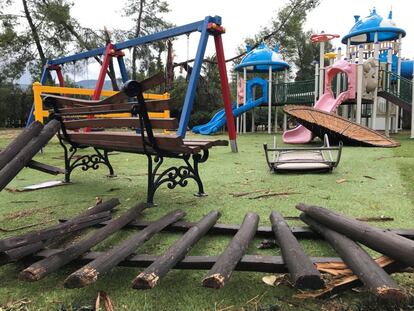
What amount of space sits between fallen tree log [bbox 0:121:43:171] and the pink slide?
8.90m

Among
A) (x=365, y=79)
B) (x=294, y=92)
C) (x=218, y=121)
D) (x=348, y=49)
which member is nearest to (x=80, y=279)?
(x=365, y=79)

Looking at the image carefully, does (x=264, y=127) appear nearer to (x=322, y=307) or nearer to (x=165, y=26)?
(x=165, y=26)

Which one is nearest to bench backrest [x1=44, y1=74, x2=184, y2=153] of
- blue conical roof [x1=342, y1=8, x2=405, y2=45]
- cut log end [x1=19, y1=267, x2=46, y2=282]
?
cut log end [x1=19, y1=267, x2=46, y2=282]

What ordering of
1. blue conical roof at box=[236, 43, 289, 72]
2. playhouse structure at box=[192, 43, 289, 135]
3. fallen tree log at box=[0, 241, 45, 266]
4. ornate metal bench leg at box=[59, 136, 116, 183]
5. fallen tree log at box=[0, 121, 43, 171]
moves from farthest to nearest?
blue conical roof at box=[236, 43, 289, 72], playhouse structure at box=[192, 43, 289, 135], ornate metal bench leg at box=[59, 136, 116, 183], fallen tree log at box=[0, 121, 43, 171], fallen tree log at box=[0, 241, 45, 266]

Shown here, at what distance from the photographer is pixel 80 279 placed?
152 cm

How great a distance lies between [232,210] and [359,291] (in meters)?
1.49

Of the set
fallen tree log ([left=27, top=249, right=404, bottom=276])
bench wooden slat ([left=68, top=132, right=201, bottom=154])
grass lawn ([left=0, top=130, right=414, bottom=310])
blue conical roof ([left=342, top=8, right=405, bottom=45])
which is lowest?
grass lawn ([left=0, top=130, right=414, bottom=310])

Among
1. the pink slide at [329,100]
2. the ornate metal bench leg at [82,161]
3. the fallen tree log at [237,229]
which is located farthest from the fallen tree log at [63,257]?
the pink slide at [329,100]

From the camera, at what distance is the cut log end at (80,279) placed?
4.96 ft

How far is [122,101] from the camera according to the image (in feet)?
9.62

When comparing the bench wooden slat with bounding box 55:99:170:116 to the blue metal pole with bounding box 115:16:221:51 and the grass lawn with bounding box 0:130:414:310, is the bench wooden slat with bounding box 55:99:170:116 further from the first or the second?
the blue metal pole with bounding box 115:16:221:51

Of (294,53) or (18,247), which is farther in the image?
(294,53)

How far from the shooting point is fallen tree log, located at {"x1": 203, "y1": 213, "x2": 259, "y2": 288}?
146cm

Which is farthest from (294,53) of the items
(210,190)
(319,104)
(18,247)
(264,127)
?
(18,247)
